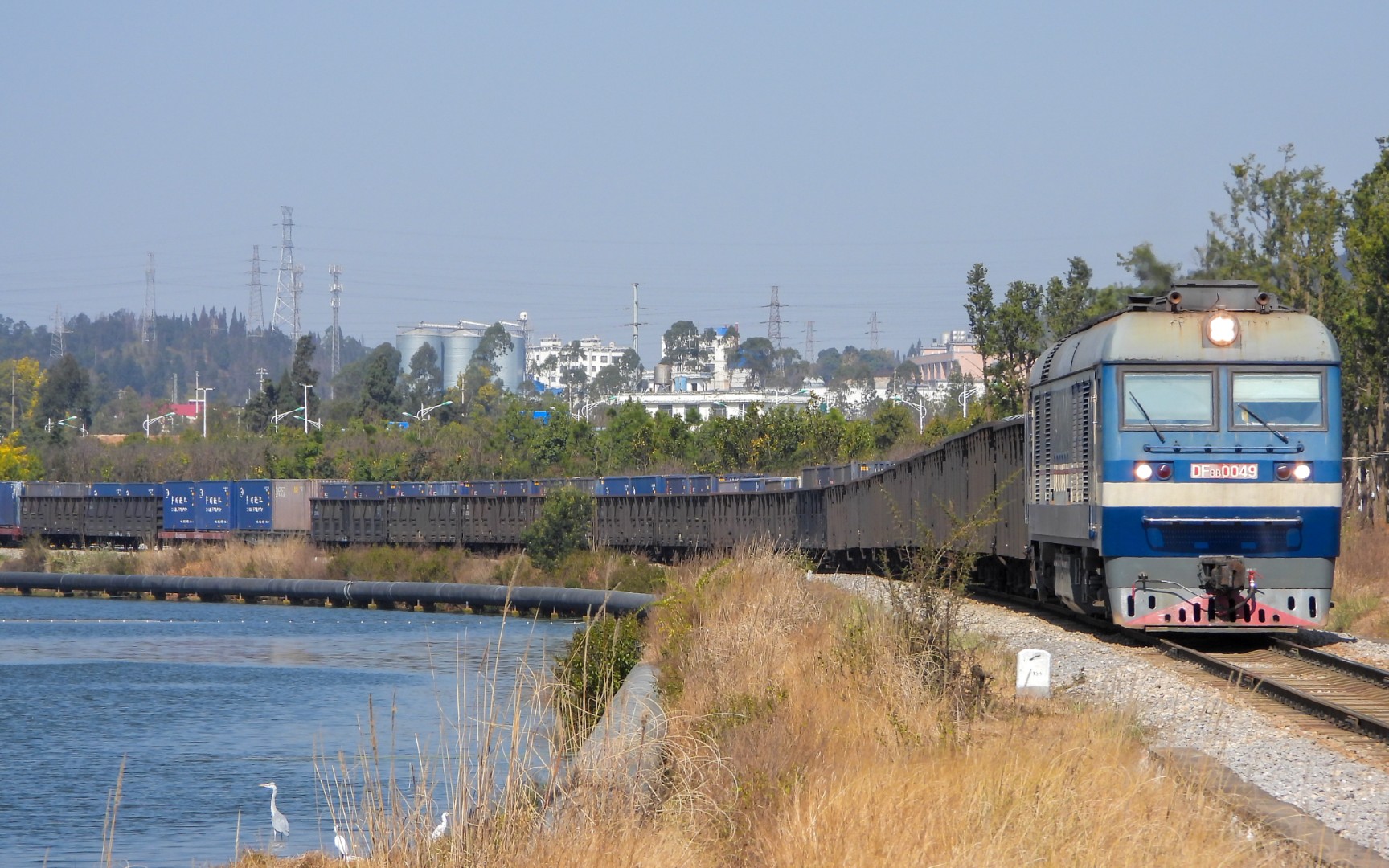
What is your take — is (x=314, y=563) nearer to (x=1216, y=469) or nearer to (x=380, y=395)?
(x=1216, y=469)

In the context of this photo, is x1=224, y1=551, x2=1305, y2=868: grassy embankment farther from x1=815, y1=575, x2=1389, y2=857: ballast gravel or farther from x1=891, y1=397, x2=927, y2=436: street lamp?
x1=891, y1=397, x2=927, y2=436: street lamp

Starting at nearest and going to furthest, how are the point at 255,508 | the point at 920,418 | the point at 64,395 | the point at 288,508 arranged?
the point at 288,508
the point at 255,508
the point at 920,418
the point at 64,395

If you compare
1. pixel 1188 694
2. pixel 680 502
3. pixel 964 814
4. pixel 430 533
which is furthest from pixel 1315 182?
pixel 964 814

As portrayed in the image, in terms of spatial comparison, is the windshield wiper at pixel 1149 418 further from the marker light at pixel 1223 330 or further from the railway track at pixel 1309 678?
the railway track at pixel 1309 678

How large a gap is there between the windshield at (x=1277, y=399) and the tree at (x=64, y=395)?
18222 centimetres

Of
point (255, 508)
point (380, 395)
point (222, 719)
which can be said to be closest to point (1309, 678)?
point (222, 719)

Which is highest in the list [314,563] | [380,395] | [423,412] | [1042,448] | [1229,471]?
[380,395]

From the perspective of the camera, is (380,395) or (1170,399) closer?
(1170,399)

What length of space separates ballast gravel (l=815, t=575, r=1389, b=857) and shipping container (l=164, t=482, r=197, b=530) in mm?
62055

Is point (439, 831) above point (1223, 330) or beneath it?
beneath

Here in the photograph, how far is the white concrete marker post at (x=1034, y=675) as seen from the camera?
12.3 metres

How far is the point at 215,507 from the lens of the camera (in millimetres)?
73312

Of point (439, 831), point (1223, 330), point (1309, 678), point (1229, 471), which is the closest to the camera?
point (439, 831)

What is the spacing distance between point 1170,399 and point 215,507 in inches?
2505
